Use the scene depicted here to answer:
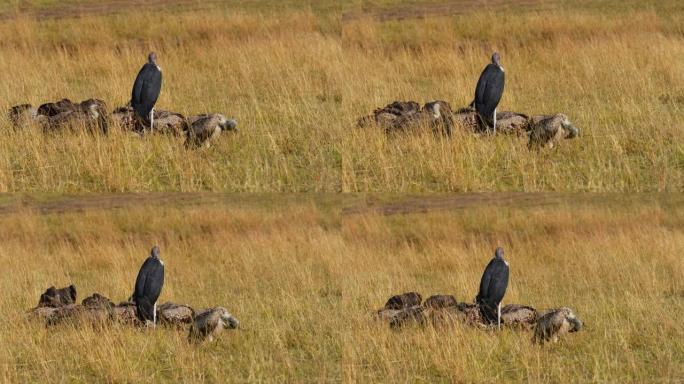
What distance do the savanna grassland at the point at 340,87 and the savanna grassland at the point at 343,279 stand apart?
1424 millimetres

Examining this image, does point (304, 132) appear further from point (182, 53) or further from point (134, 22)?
point (134, 22)

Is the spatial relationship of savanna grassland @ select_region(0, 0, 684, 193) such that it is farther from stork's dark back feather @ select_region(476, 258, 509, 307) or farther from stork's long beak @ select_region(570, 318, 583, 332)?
stork's long beak @ select_region(570, 318, 583, 332)

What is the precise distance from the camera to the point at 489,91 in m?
18.3

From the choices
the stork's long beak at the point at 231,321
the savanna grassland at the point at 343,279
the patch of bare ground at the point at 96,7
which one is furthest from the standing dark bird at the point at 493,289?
the patch of bare ground at the point at 96,7

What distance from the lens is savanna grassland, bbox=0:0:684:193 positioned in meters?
17.9

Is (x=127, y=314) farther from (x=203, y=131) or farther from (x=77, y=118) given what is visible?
(x=77, y=118)

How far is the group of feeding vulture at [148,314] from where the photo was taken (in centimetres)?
1639

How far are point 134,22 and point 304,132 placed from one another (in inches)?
410

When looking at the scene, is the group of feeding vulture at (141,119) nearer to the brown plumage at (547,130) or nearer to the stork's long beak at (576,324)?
the brown plumage at (547,130)

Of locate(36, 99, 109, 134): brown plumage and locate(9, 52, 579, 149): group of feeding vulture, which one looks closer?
locate(9, 52, 579, 149): group of feeding vulture

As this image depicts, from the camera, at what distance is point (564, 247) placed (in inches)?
924

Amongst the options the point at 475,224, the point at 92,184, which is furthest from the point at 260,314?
the point at 475,224

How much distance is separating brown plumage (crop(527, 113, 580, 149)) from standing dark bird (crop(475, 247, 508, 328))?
224 cm

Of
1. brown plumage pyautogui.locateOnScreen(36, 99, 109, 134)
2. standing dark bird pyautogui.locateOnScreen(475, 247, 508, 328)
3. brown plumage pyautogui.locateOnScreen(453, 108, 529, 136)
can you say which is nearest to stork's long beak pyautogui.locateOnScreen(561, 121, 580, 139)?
brown plumage pyautogui.locateOnScreen(453, 108, 529, 136)
